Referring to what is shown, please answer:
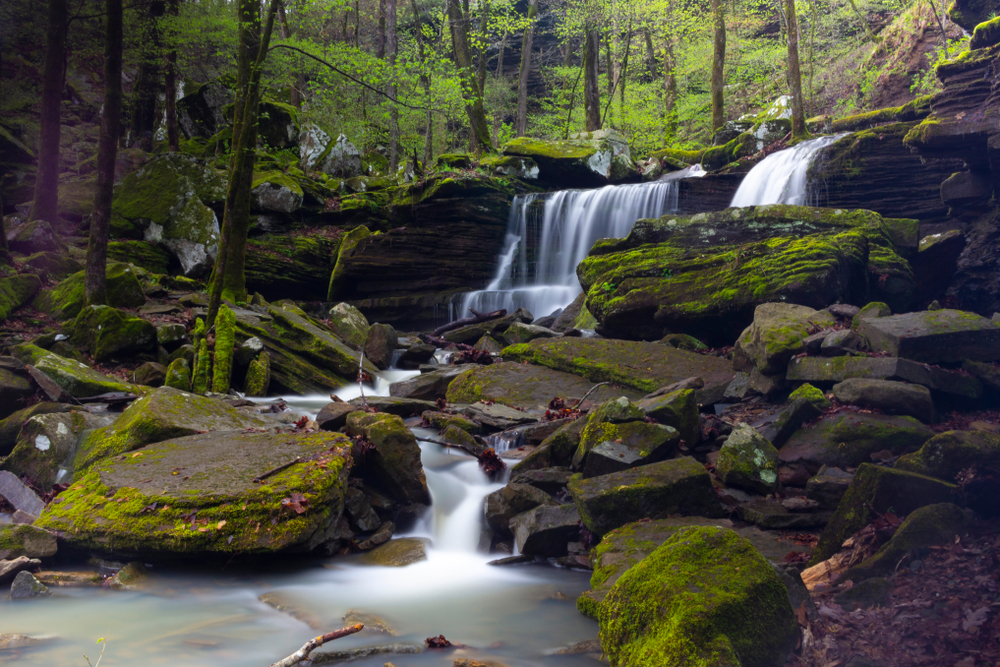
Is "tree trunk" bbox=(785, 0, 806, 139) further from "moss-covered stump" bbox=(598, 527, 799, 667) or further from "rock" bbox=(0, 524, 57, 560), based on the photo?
"rock" bbox=(0, 524, 57, 560)

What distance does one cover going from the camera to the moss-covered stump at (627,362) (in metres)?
8.48

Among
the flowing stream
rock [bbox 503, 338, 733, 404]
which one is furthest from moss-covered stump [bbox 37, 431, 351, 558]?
rock [bbox 503, 338, 733, 404]

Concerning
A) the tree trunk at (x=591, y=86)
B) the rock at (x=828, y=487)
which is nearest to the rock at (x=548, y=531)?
the rock at (x=828, y=487)

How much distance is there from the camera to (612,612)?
3609 mm

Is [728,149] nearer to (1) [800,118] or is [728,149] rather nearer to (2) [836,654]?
(1) [800,118]

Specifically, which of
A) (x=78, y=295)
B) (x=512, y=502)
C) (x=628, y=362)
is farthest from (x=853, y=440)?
(x=78, y=295)

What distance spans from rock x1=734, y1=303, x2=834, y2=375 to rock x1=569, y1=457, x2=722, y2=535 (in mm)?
2792

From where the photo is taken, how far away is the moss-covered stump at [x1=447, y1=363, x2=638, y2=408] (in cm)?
881

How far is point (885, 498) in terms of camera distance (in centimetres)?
415

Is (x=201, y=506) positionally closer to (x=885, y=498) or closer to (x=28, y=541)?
(x=28, y=541)

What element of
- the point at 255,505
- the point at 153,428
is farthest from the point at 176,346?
the point at 255,505

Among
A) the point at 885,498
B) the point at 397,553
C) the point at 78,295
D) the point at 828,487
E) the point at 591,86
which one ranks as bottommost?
the point at 397,553

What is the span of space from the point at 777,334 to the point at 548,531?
422 cm

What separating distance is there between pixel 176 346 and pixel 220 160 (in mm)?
11571
